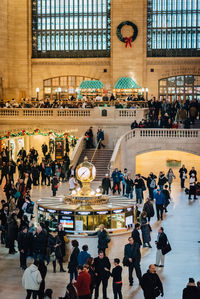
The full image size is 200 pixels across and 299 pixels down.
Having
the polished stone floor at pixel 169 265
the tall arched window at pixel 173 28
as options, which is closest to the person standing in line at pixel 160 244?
the polished stone floor at pixel 169 265

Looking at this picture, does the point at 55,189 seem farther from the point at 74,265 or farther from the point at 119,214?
the point at 74,265

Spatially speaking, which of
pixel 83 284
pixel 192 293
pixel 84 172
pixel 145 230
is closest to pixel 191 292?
pixel 192 293

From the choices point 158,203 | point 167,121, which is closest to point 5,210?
point 158,203

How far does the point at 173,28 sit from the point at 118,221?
32.4m

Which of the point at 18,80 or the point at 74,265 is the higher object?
the point at 18,80

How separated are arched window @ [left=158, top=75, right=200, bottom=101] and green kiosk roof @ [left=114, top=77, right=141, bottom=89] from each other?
312cm

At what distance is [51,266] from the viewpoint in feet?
54.6

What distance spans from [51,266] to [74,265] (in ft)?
6.42

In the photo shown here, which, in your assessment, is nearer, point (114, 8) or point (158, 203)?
point (158, 203)

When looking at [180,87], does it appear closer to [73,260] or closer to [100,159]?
[100,159]

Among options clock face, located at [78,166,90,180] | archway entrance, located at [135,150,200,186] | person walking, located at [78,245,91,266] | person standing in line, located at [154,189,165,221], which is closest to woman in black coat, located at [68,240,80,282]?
person walking, located at [78,245,91,266]

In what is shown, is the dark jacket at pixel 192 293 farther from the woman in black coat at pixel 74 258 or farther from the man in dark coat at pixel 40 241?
the man in dark coat at pixel 40 241

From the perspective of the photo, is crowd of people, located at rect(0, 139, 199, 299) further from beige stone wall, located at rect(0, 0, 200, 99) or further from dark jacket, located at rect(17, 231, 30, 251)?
beige stone wall, located at rect(0, 0, 200, 99)

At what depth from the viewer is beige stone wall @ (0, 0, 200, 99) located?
47.3m
